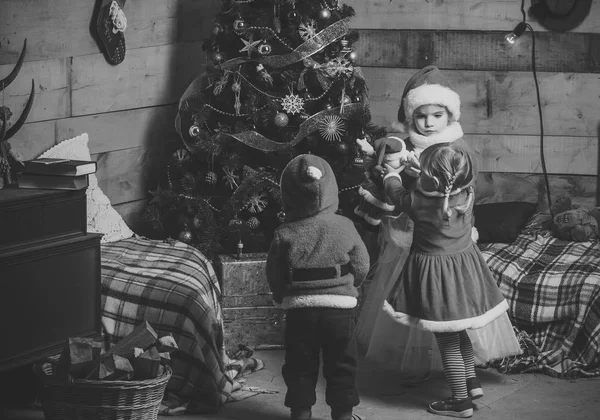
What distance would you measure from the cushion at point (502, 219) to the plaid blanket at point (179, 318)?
63.6 inches

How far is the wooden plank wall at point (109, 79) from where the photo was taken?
4.28m

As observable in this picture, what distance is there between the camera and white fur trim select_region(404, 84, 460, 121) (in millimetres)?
4207

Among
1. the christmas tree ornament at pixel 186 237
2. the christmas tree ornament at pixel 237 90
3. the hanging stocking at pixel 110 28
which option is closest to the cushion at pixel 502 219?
the christmas tree ornament at pixel 237 90

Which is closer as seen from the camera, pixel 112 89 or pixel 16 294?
pixel 16 294

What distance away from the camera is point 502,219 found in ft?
16.8

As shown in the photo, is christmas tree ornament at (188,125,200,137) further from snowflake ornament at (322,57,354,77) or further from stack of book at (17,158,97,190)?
stack of book at (17,158,97,190)

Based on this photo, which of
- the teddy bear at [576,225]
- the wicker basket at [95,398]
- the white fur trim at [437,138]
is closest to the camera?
the wicker basket at [95,398]

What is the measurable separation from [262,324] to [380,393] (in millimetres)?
800

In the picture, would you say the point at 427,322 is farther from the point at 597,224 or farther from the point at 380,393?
the point at 597,224

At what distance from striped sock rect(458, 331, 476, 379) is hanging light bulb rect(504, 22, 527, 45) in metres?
2.14

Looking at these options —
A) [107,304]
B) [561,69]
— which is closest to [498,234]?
[561,69]

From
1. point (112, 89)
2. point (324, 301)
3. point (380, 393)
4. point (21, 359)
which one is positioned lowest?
point (380, 393)

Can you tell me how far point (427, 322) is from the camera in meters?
3.79

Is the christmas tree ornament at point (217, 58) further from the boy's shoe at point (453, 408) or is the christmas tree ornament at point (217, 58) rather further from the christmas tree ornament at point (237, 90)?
the boy's shoe at point (453, 408)
